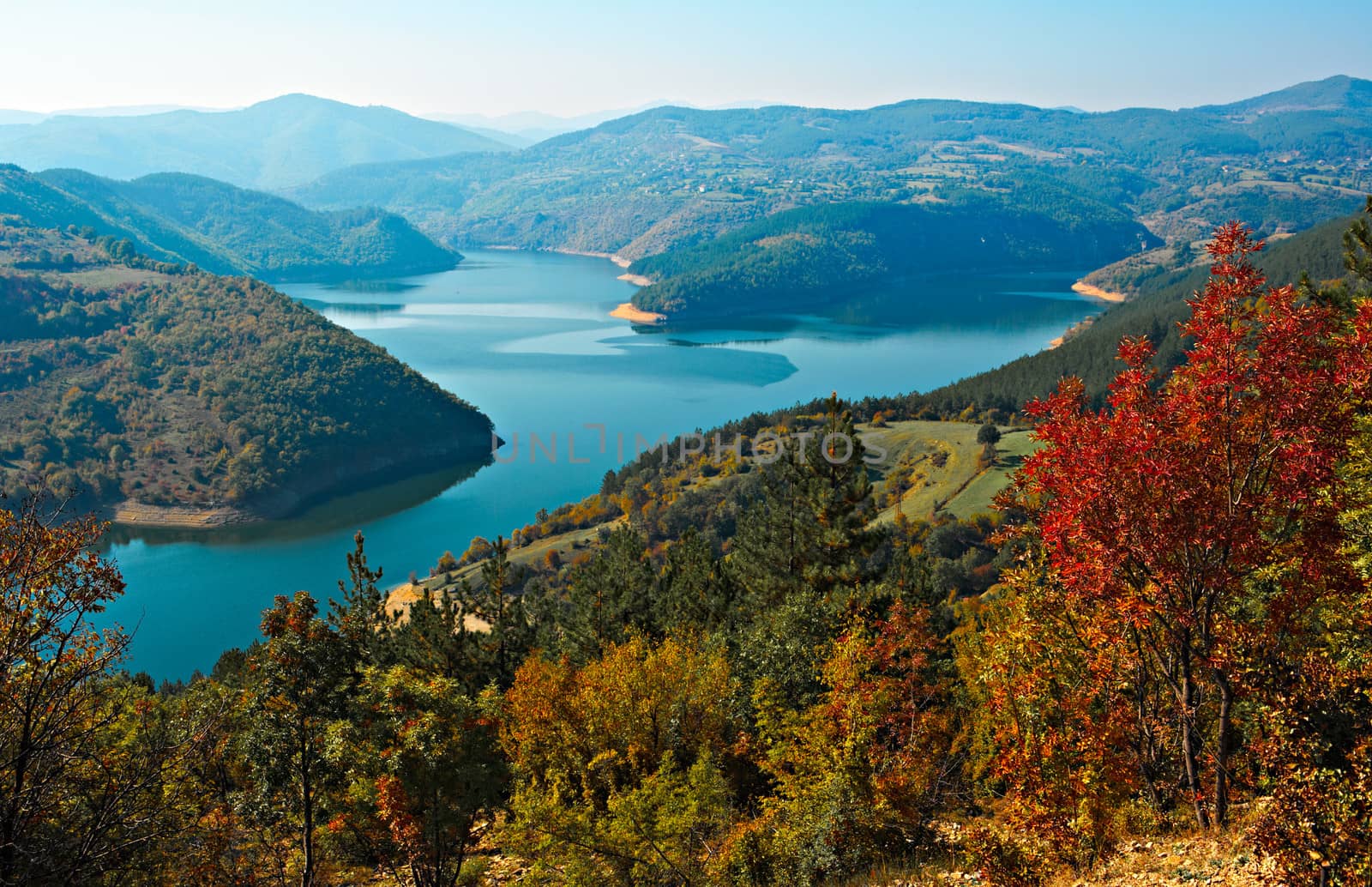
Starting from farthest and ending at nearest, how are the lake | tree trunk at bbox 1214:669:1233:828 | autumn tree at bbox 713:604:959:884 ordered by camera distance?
the lake < autumn tree at bbox 713:604:959:884 < tree trunk at bbox 1214:669:1233:828

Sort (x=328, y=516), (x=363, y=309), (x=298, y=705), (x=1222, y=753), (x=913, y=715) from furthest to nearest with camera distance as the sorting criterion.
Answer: (x=363, y=309)
(x=328, y=516)
(x=913, y=715)
(x=298, y=705)
(x=1222, y=753)

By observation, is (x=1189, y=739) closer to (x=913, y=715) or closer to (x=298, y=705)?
(x=913, y=715)

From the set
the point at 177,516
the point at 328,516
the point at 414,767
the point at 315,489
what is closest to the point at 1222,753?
the point at 414,767

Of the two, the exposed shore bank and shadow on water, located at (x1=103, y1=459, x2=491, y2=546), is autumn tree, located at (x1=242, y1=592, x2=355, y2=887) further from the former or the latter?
the exposed shore bank

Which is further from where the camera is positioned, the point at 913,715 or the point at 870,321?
the point at 870,321

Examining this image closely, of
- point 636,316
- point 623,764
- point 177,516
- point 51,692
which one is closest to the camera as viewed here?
point 51,692

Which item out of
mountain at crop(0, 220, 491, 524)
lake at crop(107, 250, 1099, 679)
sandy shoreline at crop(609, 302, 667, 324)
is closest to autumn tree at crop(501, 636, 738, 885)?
lake at crop(107, 250, 1099, 679)

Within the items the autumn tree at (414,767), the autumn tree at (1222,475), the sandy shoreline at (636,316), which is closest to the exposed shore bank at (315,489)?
the autumn tree at (414,767)
